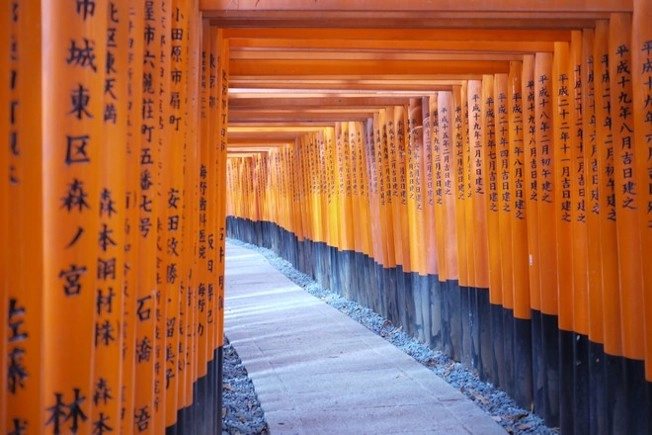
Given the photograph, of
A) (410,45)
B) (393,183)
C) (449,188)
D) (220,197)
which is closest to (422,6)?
(410,45)

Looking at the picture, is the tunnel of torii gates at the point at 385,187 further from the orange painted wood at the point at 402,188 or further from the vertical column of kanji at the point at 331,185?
the vertical column of kanji at the point at 331,185

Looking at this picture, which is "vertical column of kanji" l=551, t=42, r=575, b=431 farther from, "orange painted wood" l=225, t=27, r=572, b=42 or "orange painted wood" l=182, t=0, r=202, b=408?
"orange painted wood" l=182, t=0, r=202, b=408

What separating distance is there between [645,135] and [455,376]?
3.59 meters

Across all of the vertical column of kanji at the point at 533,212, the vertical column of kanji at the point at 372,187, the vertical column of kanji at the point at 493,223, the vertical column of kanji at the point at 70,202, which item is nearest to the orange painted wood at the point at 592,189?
the vertical column of kanji at the point at 533,212

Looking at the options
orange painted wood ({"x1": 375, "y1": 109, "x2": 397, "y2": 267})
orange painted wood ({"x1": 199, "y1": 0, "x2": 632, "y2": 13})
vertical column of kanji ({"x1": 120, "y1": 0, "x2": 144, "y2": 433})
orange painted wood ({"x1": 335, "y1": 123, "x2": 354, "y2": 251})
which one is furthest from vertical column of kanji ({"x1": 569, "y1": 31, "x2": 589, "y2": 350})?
orange painted wood ({"x1": 335, "y1": 123, "x2": 354, "y2": 251})

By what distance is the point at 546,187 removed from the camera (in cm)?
509

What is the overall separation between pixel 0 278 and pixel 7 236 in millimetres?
108

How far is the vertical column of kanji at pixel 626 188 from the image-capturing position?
13.0 ft

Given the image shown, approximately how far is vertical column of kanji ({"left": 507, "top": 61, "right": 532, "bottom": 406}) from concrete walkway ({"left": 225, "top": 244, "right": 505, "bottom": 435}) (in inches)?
21.0

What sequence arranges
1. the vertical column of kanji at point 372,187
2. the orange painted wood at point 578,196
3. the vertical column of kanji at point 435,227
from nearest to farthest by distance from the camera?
the orange painted wood at point 578,196
the vertical column of kanji at point 435,227
the vertical column of kanji at point 372,187

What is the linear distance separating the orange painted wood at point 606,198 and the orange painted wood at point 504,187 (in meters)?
1.41

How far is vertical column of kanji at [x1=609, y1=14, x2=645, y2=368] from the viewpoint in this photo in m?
3.95

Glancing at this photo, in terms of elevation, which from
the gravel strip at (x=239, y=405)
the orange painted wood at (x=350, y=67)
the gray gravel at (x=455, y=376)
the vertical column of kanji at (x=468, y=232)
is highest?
the orange painted wood at (x=350, y=67)

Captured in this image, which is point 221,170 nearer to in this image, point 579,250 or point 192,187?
point 192,187
